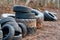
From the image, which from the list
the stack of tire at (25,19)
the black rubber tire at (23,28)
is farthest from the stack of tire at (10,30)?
the stack of tire at (25,19)

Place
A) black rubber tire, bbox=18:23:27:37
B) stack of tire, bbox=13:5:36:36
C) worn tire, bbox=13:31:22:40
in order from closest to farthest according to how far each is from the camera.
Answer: worn tire, bbox=13:31:22:40 < black rubber tire, bbox=18:23:27:37 < stack of tire, bbox=13:5:36:36

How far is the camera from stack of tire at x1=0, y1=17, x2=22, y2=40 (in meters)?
6.76

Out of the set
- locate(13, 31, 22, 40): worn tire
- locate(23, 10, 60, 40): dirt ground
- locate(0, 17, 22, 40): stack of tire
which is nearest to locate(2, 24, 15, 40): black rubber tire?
locate(0, 17, 22, 40): stack of tire

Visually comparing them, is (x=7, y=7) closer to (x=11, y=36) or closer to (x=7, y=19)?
(x=7, y=19)

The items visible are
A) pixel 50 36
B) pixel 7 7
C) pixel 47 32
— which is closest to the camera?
pixel 50 36

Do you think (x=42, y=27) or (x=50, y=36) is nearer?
(x=50, y=36)

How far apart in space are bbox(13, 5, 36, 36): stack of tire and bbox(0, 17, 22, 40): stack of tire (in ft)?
1.99

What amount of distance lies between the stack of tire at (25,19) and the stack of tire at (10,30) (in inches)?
23.9

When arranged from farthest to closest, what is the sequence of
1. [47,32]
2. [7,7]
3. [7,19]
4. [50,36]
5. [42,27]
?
[7,7] → [42,27] → [47,32] → [50,36] → [7,19]

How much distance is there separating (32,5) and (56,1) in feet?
6.83

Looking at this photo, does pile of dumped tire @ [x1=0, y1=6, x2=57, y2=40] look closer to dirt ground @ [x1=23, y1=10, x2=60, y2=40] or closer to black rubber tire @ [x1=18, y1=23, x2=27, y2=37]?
black rubber tire @ [x1=18, y1=23, x2=27, y2=37]

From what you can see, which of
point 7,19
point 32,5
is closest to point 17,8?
point 7,19

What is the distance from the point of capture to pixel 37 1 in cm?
1714

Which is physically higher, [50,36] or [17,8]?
[17,8]
